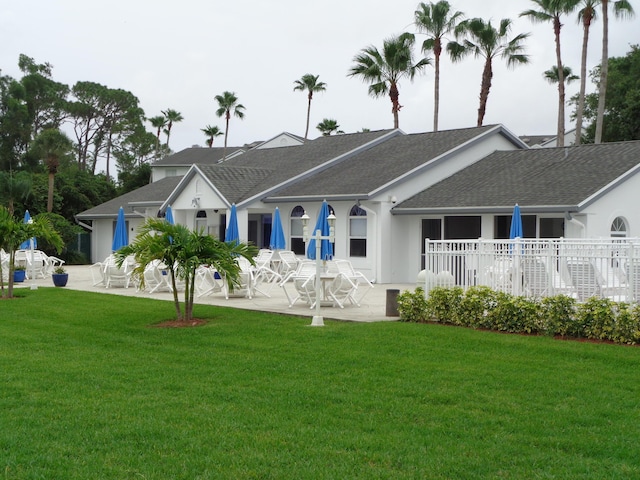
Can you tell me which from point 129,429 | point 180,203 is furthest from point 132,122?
point 129,429

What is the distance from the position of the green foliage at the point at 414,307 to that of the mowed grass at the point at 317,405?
47.2 inches

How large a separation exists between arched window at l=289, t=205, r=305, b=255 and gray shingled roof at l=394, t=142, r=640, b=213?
4431 millimetres

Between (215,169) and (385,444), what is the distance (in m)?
25.1

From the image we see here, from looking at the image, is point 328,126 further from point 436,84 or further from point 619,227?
point 619,227

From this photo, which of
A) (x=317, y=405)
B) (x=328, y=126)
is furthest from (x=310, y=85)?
(x=317, y=405)

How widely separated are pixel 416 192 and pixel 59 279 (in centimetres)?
1193

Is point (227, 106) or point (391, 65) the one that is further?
point (227, 106)

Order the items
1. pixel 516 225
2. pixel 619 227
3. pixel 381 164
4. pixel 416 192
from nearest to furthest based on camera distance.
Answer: pixel 516 225
pixel 619 227
pixel 416 192
pixel 381 164

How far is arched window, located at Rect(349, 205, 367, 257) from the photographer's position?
26.0 metres

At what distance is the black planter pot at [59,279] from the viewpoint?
2255 centimetres

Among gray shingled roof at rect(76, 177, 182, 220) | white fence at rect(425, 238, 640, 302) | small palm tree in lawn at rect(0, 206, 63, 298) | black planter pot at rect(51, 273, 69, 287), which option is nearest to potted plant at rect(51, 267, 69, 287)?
black planter pot at rect(51, 273, 69, 287)

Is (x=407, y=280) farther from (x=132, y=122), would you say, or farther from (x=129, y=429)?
(x=132, y=122)

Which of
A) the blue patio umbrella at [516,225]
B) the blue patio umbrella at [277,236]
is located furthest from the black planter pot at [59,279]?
the blue patio umbrella at [516,225]

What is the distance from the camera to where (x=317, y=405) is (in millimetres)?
7539
